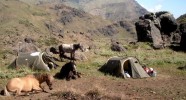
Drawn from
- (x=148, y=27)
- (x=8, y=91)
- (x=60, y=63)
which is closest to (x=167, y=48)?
(x=148, y=27)

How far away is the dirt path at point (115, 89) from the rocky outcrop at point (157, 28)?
20575 millimetres

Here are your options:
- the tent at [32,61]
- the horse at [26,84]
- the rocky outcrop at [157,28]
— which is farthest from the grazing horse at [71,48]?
the rocky outcrop at [157,28]

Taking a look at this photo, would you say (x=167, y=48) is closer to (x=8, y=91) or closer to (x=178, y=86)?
(x=178, y=86)

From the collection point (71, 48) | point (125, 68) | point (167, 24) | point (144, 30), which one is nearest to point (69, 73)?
point (125, 68)

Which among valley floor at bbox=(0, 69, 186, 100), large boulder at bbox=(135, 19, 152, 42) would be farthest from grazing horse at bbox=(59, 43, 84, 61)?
large boulder at bbox=(135, 19, 152, 42)

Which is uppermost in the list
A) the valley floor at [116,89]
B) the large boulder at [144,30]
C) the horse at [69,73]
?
the large boulder at [144,30]

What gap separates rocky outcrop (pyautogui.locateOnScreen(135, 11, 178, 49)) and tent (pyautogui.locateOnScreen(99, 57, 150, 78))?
18.0m

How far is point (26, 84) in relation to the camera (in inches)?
646

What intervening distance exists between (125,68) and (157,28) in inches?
895

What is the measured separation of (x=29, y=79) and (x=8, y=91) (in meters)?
1.12

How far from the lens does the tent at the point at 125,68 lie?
23609 millimetres

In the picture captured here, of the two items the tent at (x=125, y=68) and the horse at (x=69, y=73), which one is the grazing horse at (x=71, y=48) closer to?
the tent at (x=125, y=68)

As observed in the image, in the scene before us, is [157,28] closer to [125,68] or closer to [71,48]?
[71,48]

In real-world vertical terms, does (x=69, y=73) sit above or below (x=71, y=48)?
below
